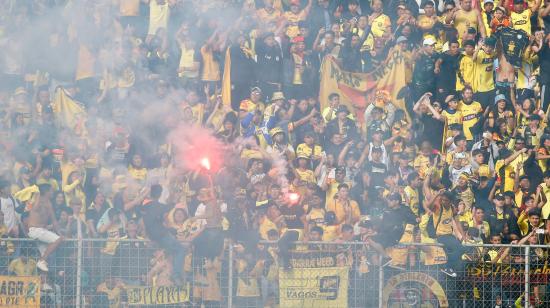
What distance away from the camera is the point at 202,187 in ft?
51.7

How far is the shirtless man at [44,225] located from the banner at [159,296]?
1.07 metres

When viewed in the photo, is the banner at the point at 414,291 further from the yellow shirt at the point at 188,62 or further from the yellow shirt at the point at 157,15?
the yellow shirt at the point at 157,15

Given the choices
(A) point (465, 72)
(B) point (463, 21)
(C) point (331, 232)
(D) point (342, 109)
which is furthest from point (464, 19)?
(C) point (331, 232)

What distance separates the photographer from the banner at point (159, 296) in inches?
555

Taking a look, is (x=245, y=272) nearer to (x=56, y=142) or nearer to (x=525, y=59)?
(x=56, y=142)

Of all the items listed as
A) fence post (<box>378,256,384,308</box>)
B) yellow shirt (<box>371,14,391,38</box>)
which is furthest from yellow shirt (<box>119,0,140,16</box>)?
fence post (<box>378,256,384,308</box>)

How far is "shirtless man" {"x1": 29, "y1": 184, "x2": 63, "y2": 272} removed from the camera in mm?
13977

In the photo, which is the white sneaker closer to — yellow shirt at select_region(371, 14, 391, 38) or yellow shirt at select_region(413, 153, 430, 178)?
yellow shirt at select_region(413, 153, 430, 178)

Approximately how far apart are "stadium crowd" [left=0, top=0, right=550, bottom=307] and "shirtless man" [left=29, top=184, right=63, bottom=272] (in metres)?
0.05

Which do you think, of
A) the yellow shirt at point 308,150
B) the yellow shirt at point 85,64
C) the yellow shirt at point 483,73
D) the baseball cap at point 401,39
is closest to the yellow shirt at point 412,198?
the yellow shirt at point 308,150

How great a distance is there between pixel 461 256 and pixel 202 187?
362 cm

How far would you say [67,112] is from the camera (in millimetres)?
17281

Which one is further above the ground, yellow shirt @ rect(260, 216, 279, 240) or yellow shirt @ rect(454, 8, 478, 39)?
yellow shirt @ rect(454, 8, 478, 39)

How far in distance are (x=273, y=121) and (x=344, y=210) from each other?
2.14 m
